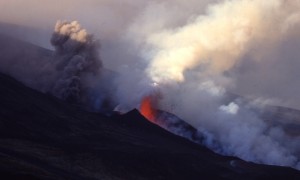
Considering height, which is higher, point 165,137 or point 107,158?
point 165,137

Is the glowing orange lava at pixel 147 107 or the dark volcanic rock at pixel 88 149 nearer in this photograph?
the dark volcanic rock at pixel 88 149

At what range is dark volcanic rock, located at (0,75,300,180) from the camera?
2410 inches

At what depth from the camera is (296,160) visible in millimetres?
120562

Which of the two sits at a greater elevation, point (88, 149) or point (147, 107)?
point (147, 107)

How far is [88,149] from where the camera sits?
73375mm

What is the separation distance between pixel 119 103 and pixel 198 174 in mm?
75401

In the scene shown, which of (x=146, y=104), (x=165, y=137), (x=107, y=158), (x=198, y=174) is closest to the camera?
(x=107, y=158)

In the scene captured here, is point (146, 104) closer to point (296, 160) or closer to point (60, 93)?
point (60, 93)

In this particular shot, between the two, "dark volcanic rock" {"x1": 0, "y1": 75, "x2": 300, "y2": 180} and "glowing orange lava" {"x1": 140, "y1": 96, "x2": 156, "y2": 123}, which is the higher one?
"glowing orange lava" {"x1": 140, "y1": 96, "x2": 156, "y2": 123}

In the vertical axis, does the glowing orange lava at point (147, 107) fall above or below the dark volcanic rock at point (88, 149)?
above

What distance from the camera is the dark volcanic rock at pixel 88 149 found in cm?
6122

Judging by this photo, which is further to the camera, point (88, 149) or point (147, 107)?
point (147, 107)

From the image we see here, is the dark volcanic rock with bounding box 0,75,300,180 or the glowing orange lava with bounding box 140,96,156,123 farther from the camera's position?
the glowing orange lava with bounding box 140,96,156,123

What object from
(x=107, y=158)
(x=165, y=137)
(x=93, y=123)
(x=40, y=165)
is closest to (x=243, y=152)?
(x=165, y=137)
